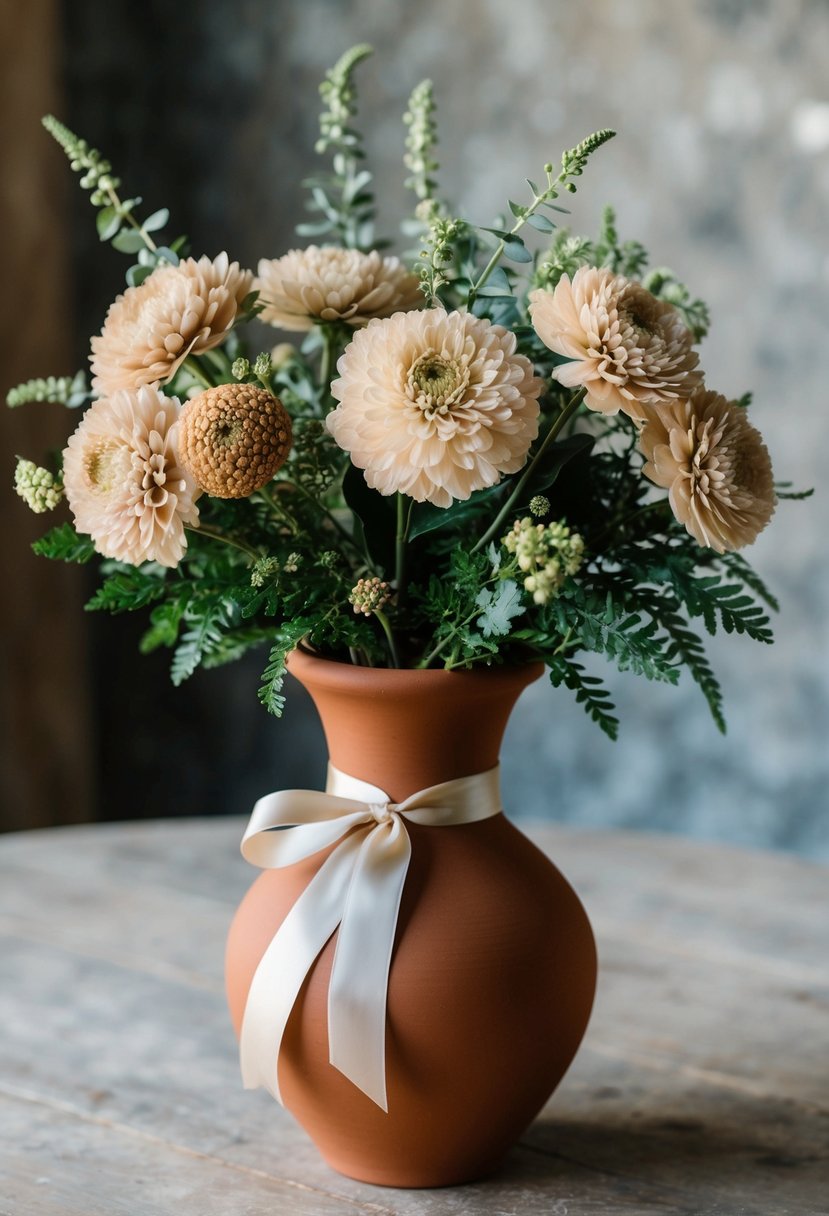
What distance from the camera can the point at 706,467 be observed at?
69 centimetres

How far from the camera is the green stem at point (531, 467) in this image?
70cm

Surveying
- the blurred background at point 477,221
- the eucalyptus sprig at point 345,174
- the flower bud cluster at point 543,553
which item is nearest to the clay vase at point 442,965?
the flower bud cluster at point 543,553

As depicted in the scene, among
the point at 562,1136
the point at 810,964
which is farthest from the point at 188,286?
the point at 810,964

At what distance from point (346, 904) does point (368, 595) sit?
18 cm

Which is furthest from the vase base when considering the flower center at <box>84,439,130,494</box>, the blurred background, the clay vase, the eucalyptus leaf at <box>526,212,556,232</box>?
the blurred background

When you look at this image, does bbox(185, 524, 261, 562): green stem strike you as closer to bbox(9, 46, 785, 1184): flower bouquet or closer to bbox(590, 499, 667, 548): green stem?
bbox(9, 46, 785, 1184): flower bouquet

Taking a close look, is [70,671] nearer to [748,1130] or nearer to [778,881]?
[778,881]

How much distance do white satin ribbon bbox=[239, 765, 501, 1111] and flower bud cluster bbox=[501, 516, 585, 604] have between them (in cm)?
17

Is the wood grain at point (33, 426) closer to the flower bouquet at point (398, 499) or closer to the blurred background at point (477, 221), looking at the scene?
the blurred background at point (477, 221)

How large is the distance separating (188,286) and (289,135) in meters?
1.76

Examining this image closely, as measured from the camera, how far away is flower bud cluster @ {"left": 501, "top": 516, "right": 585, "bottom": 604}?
650mm

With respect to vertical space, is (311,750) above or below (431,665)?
below

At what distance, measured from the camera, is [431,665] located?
30.8 inches

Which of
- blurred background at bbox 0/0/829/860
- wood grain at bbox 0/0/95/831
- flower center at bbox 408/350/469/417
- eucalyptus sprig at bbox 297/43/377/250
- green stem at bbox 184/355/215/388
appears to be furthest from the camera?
wood grain at bbox 0/0/95/831
